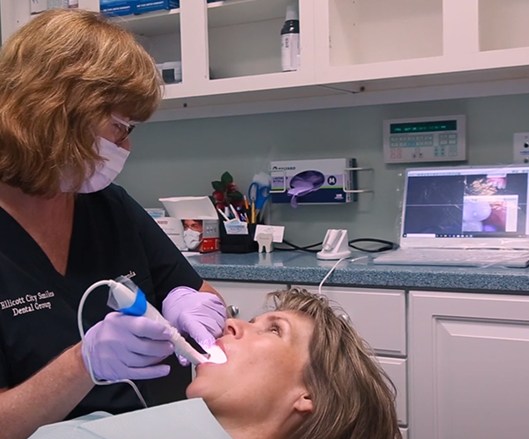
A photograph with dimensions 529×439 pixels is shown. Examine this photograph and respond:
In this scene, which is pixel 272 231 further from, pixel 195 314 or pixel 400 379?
pixel 195 314

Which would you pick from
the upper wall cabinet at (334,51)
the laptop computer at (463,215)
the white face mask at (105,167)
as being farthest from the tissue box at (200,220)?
the white face mask at (105,167)

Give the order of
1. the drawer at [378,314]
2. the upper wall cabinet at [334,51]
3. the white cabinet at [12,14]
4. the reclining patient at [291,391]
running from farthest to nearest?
the white cabinet at [12,14]
the upper wall cabinet at [334,51]
the drawer at [378,314]
the reclining patient at [291,391]

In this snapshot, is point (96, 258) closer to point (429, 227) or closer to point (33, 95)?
point (33, 95)

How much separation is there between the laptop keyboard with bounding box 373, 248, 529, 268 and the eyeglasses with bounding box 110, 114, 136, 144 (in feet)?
2.91

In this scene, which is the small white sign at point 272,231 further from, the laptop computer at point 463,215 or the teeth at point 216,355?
the teeth at point 216,355

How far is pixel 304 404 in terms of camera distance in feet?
3.60

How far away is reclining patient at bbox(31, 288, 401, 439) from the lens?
1.07 m

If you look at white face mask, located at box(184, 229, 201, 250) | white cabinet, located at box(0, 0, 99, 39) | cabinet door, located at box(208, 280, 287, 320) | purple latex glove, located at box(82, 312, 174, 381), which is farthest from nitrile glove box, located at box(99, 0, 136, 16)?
purple latex glove, located at box(82, 312, 174, 381)

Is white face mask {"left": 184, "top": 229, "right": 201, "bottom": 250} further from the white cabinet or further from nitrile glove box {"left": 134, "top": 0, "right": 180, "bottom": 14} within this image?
the white cabinet

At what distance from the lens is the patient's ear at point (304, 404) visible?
1.09 m

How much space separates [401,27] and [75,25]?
1363 mm

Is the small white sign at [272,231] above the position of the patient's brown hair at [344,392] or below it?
above

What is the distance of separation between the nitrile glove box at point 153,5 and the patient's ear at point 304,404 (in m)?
1.67

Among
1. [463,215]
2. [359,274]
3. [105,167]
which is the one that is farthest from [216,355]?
[463,215]
